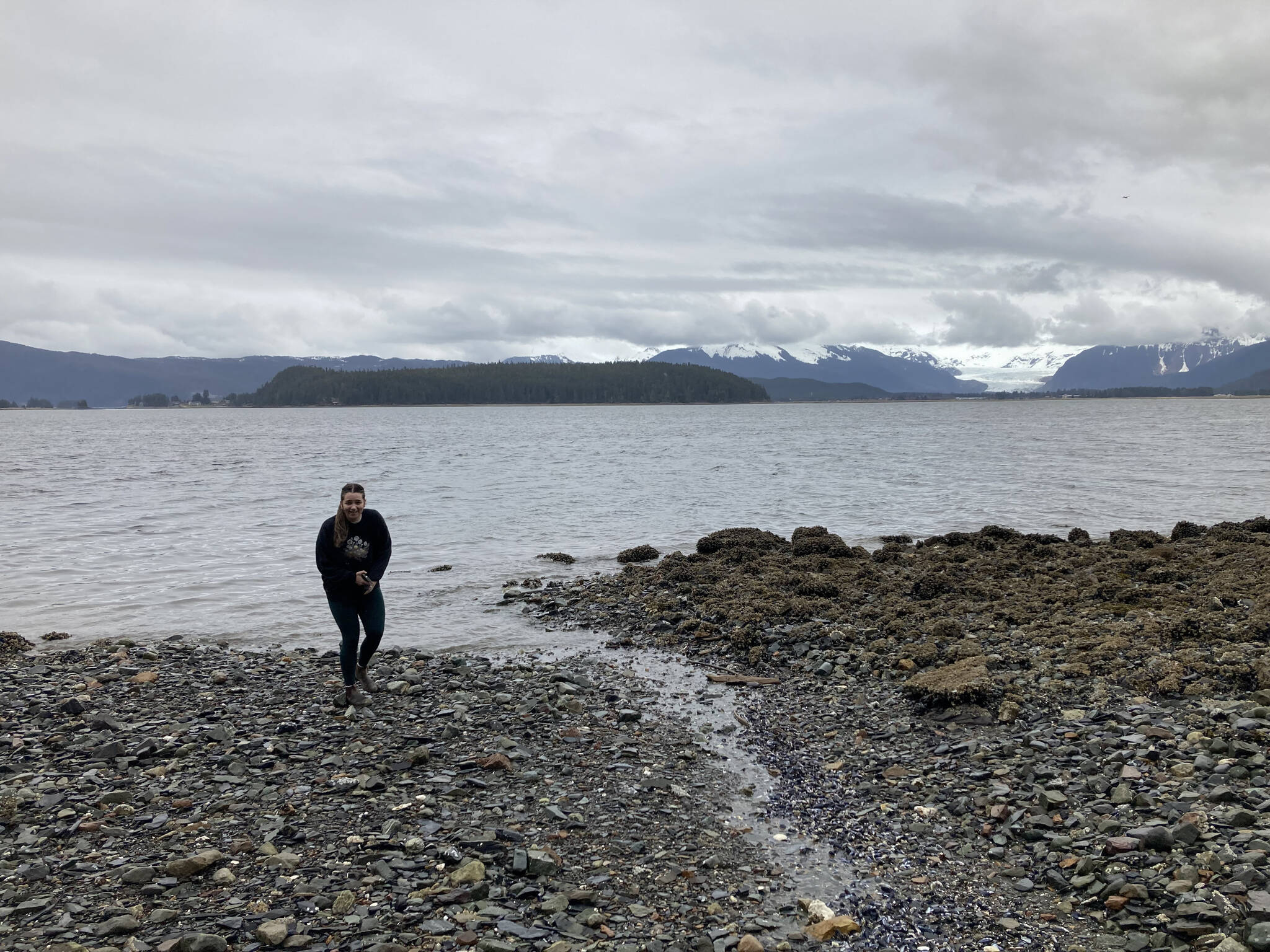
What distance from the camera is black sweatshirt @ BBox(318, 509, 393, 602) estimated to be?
11.2 metres

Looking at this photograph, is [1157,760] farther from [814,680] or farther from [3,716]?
[3,716]

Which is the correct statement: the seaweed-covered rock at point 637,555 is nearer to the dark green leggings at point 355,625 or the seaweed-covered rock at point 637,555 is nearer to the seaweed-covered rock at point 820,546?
the seaweed-covered rock at point 820,546

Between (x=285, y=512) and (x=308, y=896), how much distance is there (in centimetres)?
3378

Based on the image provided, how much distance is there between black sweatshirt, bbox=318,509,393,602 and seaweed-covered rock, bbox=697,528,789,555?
13.9 m

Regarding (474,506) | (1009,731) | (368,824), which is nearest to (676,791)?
(368,824)

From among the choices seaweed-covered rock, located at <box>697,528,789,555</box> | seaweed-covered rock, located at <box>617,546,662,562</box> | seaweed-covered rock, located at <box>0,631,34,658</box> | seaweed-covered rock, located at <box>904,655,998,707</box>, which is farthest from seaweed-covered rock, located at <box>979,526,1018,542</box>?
seaweed-covered rock, located at <box>0,631,34,658</box>

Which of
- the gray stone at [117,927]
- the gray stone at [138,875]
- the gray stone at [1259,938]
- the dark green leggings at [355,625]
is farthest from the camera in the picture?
the dark green leggings at [355,625]

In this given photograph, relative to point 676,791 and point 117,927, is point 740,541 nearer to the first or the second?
point 676,791

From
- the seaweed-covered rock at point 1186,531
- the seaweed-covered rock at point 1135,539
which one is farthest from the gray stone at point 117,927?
the seaweed-covered rock at point 1186,531

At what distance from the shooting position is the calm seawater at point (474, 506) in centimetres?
2000

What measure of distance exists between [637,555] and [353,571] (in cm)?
1416

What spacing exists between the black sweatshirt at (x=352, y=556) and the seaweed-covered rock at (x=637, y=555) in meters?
13.5

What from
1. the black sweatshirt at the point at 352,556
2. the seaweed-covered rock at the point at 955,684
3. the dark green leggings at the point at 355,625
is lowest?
the seaweed-covered rock at the point at 955,684

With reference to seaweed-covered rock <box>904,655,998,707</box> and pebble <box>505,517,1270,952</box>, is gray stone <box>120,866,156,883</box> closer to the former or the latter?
pebble <box>505,517,1270,952</box>
